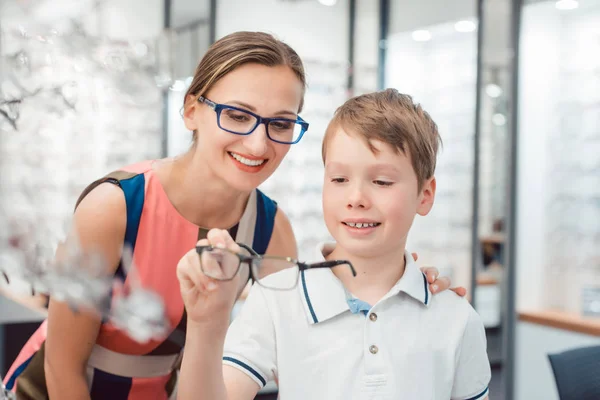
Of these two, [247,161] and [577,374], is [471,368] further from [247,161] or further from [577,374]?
[577,374]

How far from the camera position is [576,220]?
3494 millimetres

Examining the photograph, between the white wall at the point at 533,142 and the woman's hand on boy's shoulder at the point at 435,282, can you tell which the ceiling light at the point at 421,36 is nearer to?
the white wall at the point at 533,142

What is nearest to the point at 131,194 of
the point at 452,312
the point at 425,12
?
the point at 452,312

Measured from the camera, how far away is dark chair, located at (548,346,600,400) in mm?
1562

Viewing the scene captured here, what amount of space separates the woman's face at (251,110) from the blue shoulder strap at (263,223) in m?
0.26

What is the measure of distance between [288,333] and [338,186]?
0.21 m

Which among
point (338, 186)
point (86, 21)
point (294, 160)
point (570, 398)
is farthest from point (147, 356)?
point (294, 160)

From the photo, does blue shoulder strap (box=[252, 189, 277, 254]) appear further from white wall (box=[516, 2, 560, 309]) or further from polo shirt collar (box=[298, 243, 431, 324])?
white wall (box=[516, 2, 560, 309])

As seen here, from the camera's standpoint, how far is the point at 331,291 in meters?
0.86

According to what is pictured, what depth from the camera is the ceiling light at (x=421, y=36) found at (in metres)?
4.18

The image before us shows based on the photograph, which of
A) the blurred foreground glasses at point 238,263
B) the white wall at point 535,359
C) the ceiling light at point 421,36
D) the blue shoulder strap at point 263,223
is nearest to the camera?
the blurred foreground glasses at point 238,263

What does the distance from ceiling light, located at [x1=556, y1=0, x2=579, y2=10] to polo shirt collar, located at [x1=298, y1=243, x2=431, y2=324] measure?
314 cm

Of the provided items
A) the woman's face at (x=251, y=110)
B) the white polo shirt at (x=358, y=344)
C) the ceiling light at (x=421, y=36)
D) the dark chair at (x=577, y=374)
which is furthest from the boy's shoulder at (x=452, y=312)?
the ceiling light at (x=421, y=36)

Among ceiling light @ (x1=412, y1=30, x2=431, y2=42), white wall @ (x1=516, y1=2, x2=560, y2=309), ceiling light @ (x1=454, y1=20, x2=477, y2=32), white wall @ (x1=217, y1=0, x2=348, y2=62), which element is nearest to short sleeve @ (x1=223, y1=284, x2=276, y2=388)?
white wall @ (x1=217, y1=0, x2=348, y2=62)
